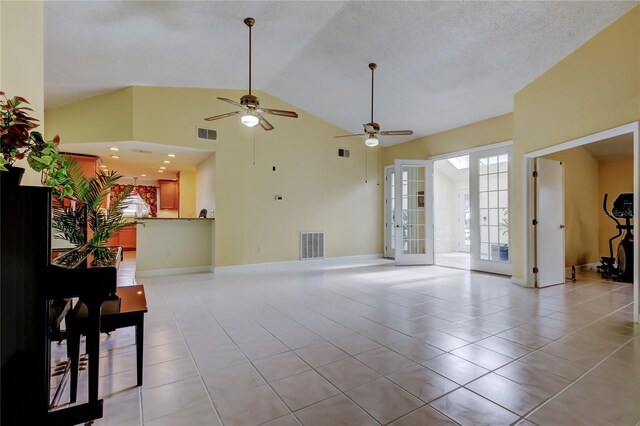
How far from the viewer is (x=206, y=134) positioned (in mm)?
5879

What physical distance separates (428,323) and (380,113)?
4.54 meters

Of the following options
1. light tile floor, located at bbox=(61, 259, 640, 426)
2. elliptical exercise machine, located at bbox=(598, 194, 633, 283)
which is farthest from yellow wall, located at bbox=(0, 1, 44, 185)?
elliptical exercise machine, located at bbox=(598, 194, 633, 283)

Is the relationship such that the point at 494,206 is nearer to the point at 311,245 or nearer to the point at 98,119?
the point at 311,245

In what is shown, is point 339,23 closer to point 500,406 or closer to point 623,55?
point 623,55

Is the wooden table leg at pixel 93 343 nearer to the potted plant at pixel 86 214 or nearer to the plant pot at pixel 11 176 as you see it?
the plant pot at pixel 11 176

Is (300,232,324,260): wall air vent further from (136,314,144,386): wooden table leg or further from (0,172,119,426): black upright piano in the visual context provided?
(0,172,119,426): black upright piano

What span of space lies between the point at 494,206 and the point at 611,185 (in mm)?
3156

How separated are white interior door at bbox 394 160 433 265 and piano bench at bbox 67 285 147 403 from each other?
5.65 metres

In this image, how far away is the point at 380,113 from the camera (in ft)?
20.8

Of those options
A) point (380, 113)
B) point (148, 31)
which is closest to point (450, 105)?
point (380, 113)

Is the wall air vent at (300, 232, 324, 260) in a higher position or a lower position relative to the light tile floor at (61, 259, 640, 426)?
higher

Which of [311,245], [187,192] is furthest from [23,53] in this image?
[187,192]

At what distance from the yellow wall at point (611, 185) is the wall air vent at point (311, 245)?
20.6 feet

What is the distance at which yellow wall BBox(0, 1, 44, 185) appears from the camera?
1662 millimetres
